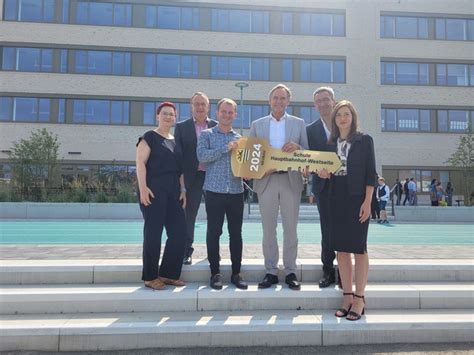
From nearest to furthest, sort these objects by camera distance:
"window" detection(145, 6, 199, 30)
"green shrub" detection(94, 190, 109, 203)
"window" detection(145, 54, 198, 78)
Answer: "green shrub" detection(94, 190, 109, 203)
"window" detection(145, 54, 198, 78)
"window" detection(145, 6, 199, 30)

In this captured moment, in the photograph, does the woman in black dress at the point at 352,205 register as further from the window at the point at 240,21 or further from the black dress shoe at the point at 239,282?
the window at the point at 240,21

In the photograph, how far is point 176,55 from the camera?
3036cm

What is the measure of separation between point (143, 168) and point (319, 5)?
31.1 m

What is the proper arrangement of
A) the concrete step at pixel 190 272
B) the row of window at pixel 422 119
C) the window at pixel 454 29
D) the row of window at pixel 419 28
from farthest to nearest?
the window at pixel 454 29, the row of window at pixel 419 28, the row of window at pixel 422 119, the concrete step at pixel 190 272

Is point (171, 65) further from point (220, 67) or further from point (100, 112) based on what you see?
point (100, 112)

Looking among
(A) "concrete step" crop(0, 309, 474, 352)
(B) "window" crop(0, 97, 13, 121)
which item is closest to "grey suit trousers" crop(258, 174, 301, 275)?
(A) "concrete step" crop(0, 309, 474, 352)

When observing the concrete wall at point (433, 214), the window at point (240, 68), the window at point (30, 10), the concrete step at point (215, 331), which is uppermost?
the window at point (30, 10)

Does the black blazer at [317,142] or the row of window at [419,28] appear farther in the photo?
the row of window at [419,28]

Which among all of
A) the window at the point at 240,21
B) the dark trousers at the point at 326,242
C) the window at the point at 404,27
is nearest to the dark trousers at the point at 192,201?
the dark trousers at the point at 326,242

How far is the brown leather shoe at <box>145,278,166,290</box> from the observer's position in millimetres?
4426

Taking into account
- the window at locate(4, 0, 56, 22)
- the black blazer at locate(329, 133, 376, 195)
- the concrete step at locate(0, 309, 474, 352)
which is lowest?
the concrete step at locate(0, 309, 474, 352)

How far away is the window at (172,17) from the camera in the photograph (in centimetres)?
3033

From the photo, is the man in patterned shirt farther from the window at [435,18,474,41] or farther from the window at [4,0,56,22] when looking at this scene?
the window at [435,18,474,41]

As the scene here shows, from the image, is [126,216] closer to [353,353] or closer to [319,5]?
[353,353]
